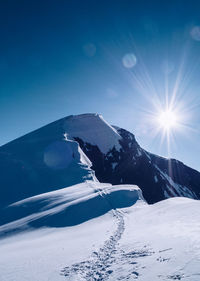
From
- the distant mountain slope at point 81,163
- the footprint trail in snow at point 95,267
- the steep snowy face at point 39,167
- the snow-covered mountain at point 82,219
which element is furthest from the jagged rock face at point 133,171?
the footprint trail in snow at point 95,267

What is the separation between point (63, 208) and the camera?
19.3 meters

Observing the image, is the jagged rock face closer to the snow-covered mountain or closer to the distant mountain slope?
the distant mountain slope

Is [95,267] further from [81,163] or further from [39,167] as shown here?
[81,163]

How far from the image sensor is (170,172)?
251 ft

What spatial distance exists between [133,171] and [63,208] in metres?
40.2

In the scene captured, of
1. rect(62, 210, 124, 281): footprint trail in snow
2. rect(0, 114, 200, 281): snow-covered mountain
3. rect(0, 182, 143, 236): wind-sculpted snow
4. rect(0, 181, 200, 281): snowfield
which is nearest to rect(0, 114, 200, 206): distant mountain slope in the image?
rect(0, 114, 200, 281): snow-covered mountain

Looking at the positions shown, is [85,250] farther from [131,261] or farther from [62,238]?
[62,238]

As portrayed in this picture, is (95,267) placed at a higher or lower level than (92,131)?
lower

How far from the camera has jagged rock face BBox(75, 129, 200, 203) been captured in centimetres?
5225

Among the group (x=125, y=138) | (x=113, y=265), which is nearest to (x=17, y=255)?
(x=113, y=265)

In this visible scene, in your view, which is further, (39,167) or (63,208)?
(39,167)

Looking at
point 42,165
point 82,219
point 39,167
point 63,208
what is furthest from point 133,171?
point 82,219

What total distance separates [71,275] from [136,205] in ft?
59.8

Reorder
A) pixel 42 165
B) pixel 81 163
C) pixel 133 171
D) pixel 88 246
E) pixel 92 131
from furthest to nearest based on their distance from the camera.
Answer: pixel 133 171
pixel 92 131
pixel 81 163
pixel 42 165
pixel 88 246
